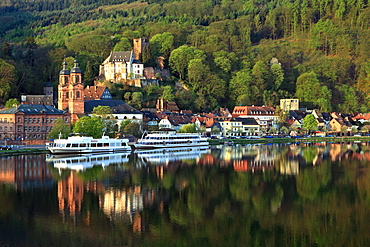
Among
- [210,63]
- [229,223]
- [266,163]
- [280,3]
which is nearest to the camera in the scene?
[229,223]

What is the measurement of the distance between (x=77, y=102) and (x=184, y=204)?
4942 centimetres

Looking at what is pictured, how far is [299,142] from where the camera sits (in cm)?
8094

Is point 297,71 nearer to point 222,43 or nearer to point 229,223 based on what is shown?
point 222,43

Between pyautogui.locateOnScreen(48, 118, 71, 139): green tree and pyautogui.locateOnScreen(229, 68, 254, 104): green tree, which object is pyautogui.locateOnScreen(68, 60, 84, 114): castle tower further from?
pyautogui.locateOnScreen(229, 68, 254, 104): green tree

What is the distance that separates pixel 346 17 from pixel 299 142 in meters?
78.1

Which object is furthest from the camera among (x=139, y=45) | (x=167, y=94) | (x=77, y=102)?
(x=139, y=45)

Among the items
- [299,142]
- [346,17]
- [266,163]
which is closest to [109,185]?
[266,163]

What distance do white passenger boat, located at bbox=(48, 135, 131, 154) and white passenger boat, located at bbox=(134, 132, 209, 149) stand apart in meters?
5.18

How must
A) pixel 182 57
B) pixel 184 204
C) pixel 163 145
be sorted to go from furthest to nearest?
pixel 182 57 < pixel 163 145 < pixel 184 204

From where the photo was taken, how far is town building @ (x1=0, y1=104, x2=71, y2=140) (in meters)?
63.7

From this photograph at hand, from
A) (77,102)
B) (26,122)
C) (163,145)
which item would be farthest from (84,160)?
(77,102)

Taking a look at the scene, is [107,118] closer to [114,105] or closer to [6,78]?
[114,105]

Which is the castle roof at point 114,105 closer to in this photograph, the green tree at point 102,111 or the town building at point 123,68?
the green tree at point 102,111

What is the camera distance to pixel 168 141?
65000 mm
